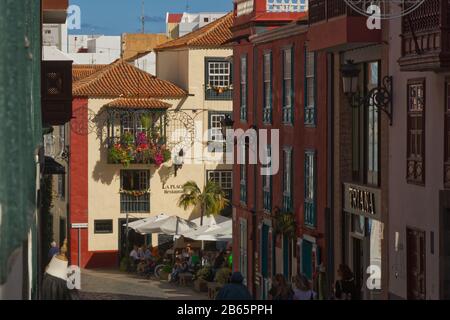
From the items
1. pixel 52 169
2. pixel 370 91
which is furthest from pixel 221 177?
pixel 370 91

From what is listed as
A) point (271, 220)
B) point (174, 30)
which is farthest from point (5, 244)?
point (174, 30)

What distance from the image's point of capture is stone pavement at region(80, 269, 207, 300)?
43.9 m

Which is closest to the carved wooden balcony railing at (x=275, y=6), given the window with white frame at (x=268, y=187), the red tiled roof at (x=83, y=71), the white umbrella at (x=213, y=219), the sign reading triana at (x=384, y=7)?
the window with white frame at (x=268, y=187)

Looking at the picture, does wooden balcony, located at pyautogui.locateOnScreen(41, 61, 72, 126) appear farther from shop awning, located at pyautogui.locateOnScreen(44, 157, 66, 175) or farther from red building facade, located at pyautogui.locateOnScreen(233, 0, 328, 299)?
red building facade, located at pyautogui.locateOnScreen(233, 0, 328, 299)

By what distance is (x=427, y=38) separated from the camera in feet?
70.2

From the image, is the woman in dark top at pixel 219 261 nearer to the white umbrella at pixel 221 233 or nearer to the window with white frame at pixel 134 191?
the white umbrella at pixel 221 233

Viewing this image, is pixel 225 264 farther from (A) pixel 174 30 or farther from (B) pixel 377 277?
(A) pixel 174 30

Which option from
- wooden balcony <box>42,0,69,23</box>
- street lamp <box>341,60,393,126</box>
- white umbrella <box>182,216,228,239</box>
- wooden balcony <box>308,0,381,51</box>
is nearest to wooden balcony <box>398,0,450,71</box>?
street lamp <box>341,60,393,126</box>

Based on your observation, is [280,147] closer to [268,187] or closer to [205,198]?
[268,187]

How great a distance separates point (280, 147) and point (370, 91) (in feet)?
35.8

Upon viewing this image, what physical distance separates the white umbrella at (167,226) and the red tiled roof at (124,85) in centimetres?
757

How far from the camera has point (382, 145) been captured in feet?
86.9

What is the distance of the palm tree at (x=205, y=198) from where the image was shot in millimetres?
58656

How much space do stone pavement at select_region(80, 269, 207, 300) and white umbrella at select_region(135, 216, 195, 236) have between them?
1.82 m
